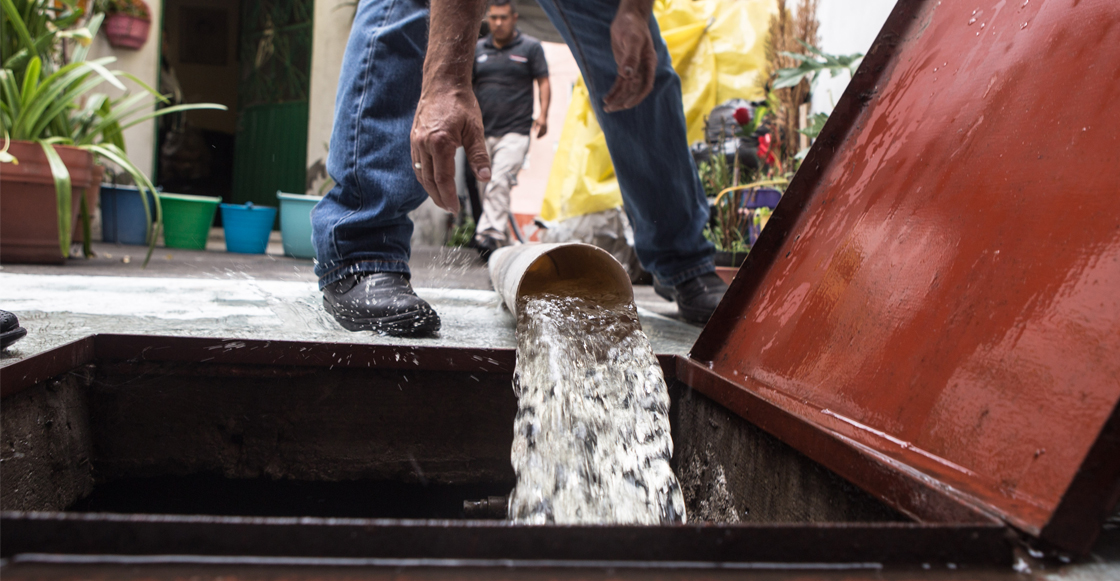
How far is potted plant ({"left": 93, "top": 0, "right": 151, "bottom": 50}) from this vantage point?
5.34 metres

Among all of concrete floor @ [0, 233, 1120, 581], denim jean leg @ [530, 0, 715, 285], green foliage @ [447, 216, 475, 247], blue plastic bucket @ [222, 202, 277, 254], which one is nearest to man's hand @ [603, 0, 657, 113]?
denim jean leg @ [530, 0, 715, 285]

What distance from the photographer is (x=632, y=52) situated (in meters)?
1.51

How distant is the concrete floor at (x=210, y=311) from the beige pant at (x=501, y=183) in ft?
7.20

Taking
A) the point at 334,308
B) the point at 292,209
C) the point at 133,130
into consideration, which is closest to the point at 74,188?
the point at 292,209

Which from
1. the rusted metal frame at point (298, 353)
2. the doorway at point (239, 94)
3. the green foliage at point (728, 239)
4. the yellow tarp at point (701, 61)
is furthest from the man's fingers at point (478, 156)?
the doorway at point (239, 94)

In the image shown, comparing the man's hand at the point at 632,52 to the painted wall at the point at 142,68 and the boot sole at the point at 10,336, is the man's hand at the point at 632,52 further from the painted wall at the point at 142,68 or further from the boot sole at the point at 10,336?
the painted wall at the point at 142,68

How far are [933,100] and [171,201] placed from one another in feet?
15.7

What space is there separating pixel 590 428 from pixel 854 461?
433mm

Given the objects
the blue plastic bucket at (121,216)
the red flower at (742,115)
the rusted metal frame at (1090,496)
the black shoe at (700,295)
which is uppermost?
the red flower at (742,115)

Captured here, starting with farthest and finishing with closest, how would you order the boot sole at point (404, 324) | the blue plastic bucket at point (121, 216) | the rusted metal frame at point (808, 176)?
the blue plastic bucket at point (121, 216) → the boot sole at point (404, 324) → the rusted metal frame at point (808, 176)

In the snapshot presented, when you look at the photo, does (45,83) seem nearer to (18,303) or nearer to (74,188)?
(74,188)

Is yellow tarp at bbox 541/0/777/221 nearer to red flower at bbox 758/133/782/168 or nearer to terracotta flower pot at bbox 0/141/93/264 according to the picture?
red flower at bbox 758/133/782/168

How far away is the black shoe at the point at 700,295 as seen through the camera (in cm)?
204

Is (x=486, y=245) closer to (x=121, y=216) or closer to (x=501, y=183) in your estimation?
(x=501, y=183)
